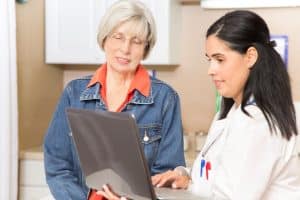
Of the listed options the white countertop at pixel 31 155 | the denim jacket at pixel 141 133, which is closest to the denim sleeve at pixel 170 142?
the denim jacket at pixel 141 133

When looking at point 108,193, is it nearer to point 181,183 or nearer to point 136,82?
point 181,183

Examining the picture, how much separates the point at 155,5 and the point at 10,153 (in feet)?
3.26

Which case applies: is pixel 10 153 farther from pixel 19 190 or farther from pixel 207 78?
pixel 207 78

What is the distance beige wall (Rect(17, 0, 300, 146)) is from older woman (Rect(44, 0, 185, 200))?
131cm

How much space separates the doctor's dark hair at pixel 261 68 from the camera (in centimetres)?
122

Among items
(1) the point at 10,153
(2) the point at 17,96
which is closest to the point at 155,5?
(2) the point at 17,96

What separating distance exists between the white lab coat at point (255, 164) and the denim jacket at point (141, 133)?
375mm

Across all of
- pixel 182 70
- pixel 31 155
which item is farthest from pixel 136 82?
pixel 182 70

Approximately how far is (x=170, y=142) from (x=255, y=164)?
470 millimetres

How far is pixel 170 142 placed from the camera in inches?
62.8

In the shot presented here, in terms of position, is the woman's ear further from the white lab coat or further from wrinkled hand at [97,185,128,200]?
wrinkled hand at [97,185,128,200]

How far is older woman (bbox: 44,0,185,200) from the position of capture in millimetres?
1580

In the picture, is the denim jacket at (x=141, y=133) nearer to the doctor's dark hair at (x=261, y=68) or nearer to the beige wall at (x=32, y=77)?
the doctor's dark hair at (x=261, y=68)

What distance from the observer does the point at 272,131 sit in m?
1.16
